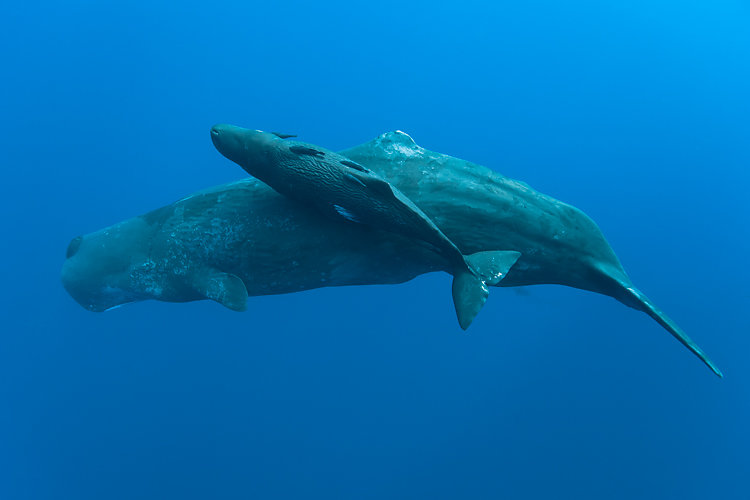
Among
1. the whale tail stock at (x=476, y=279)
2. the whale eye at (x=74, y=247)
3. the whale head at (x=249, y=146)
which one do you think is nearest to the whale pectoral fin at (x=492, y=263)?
the whale tail stock at (x=476, y=279)

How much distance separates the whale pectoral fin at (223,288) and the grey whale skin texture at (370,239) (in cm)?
1

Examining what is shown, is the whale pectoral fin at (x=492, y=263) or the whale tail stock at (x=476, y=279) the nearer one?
the whale tail stock at (x=476, y=279)

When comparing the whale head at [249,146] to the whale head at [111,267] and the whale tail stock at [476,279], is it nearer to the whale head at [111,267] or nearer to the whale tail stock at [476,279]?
the whale head at [111,267]

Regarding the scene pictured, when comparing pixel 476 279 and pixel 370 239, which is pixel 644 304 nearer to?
pixel 476 279

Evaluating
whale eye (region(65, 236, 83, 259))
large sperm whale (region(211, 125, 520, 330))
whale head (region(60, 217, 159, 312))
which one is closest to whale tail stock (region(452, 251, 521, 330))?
large sperm whale (region(211, 125, 520, 330))

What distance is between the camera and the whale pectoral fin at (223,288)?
5.38m

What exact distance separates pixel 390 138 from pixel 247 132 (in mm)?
1653

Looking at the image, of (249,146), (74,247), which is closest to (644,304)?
(249,146)

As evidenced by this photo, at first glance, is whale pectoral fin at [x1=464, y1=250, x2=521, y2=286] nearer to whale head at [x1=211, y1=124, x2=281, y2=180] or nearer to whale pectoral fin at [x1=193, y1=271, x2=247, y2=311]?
whale head at [x1=211, y1=124, x2=281, y2=180]

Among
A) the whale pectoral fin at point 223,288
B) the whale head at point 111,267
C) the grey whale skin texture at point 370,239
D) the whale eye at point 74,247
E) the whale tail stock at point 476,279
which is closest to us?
the whale tail stock at point 476,279

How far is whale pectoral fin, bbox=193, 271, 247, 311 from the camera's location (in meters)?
5.38

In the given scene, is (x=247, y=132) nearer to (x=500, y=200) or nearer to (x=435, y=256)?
(x=435, y=256)

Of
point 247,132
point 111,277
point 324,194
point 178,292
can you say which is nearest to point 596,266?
point 324,194

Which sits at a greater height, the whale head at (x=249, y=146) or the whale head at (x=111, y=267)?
the whale head at (x=249, y=146)
